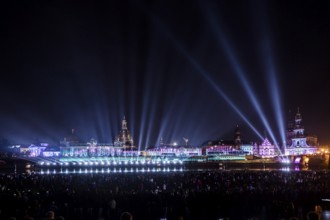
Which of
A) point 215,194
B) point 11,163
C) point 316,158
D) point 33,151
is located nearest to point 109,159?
point 11,163

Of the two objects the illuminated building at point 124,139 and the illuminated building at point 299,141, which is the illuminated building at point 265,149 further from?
the illuminated building at point 124,139

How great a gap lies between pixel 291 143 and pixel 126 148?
232ft

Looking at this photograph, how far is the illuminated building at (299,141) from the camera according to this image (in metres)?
152

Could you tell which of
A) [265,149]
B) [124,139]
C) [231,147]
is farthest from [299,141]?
[124,139]

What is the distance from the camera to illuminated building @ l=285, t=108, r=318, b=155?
15212 centimetres

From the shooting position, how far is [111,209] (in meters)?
22.6

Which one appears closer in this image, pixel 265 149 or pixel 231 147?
pixel 231 147

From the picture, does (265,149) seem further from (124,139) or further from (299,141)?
(124,139)

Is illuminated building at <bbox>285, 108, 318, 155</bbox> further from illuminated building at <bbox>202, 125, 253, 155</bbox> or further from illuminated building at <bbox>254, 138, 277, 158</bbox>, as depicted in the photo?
illuminated building at <bbox>202, 125, 253, 155</bbox>

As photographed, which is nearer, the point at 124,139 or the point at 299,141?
the point at 299,141

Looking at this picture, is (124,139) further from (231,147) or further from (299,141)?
(299,141)

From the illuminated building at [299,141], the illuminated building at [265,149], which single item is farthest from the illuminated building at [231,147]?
the illuminated building at [299,141]

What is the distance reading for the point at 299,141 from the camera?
523 feet

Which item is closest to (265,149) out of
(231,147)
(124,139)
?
(231,147)
